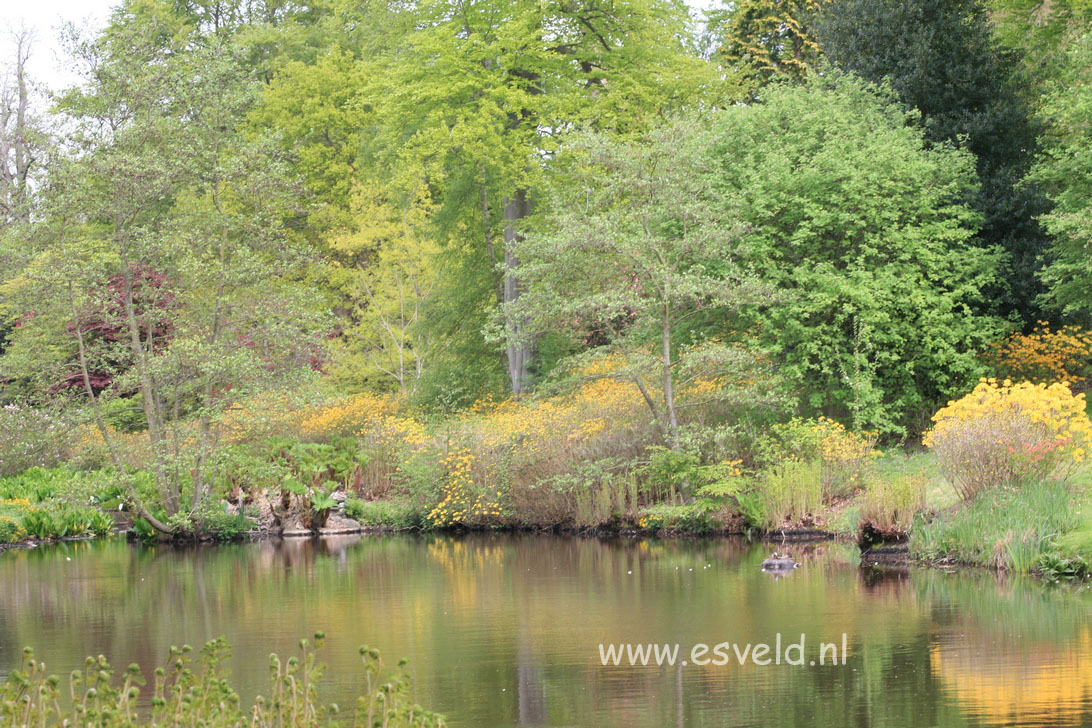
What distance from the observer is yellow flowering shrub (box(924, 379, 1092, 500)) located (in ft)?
47.6

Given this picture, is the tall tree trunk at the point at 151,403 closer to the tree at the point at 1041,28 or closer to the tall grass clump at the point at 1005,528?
the tall grass clump at the point at 1005,528

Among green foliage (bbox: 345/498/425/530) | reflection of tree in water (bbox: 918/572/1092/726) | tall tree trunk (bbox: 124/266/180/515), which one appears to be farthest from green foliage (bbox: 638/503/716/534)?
tall tree trunk (bbox: 124/266/180/515)

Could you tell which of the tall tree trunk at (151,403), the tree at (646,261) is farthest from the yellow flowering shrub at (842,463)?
the tall tree trunk at (151,403)

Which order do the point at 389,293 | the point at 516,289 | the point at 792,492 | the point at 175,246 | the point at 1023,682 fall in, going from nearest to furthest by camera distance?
the point at 1023,682 < the point at 792,492 < the point at 175,246 < the point at 516,289 < the point at 389,293

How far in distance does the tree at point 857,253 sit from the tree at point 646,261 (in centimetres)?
80

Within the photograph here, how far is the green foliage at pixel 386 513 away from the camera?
72.9 ft

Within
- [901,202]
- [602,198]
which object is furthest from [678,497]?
[901,202]

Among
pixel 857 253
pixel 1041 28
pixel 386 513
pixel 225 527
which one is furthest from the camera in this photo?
pixel 1041 28

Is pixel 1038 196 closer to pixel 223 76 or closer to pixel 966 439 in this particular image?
pixel 966 439

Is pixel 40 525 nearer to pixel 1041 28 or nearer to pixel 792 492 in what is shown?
pixel 792 492

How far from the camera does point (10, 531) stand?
21.4 metres

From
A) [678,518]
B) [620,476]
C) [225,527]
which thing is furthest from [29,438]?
[678,518]

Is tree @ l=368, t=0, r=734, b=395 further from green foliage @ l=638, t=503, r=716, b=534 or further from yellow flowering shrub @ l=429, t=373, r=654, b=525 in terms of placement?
green foliage @ l=638, t=503, r=716, b=534

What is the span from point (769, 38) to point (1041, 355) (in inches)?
556
